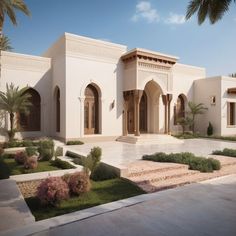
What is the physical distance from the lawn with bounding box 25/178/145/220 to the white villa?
349 inches

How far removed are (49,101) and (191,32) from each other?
10.5 m

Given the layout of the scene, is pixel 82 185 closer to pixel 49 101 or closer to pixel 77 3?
pixel 77 3

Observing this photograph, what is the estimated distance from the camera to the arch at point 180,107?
824 inches

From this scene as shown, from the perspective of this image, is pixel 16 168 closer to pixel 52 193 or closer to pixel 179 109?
pixel 52 193

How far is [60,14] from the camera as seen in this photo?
33.6ft

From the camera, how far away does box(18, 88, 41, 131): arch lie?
51.1ft

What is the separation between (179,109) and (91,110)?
933 cm

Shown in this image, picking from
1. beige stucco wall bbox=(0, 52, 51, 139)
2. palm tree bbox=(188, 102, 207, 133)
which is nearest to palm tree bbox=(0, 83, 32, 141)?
beige stucco wall bbox=(0, 52, 51, 139)

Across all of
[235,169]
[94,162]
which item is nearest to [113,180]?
[94,162]

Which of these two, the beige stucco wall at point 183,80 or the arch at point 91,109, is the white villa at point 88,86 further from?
the beige stucco wall at point 183,80

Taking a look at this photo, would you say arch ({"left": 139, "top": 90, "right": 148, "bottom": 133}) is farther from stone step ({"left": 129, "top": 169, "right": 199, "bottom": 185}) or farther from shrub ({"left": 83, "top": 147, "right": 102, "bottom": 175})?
shrub ({"left": 83, "top": 147, "right": 102, "bottom": 175})

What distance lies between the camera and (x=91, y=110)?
16.2 m

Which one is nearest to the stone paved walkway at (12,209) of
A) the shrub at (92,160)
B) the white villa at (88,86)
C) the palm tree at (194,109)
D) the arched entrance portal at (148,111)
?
the shrub at (92,160)

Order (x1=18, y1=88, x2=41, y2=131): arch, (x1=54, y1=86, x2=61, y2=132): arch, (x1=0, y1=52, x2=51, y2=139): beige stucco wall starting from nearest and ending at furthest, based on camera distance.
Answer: (x1=0, y1=52, x2=51, y2=139): beige stucco wall, (x1=18, y1=88, x2=41, y2=131): arch, (x1=54, y1=86, x2=61, y2=132): arch
